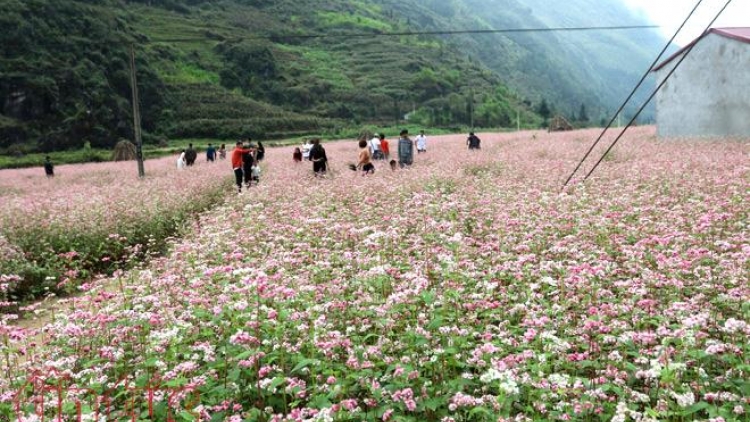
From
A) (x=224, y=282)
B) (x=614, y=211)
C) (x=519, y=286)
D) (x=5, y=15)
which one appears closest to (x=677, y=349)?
(x=519, y=286)

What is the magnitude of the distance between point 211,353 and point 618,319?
3516mm

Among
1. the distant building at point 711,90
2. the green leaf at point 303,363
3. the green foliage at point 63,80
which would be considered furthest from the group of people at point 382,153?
the green foliage at point 63,80

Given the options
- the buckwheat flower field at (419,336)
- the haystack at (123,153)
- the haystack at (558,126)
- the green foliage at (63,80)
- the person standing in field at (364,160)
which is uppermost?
the green foliage at (63,80)

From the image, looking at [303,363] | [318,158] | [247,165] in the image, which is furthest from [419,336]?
[318,158]

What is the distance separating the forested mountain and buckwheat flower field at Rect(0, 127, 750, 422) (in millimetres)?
44768

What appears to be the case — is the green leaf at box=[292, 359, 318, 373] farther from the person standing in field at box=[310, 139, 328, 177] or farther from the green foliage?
the green foliage

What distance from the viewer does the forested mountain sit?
80.7 m

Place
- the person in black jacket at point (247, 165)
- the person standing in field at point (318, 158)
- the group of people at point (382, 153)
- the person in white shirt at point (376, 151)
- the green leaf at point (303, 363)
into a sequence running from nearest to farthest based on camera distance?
the green leaf at point (303, 363), the person in black jacket at point (247, 165), the group of people at point (382, 153), the person standing in field at point (318, 158), the person in white shirt at point (376, 151)

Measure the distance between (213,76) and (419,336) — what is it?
124m

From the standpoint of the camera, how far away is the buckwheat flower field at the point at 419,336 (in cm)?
366

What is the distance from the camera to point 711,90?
2734 centimetres

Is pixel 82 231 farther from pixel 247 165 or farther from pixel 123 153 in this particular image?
pixel 123 153

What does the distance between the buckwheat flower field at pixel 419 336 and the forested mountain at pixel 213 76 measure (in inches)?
1763

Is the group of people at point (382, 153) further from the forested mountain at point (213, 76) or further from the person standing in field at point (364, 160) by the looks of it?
the forested mountain at point (213, 76)
